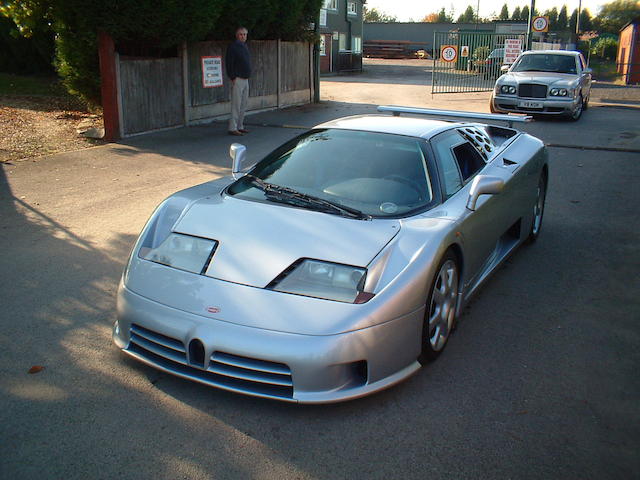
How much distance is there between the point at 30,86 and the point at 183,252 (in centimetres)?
1607

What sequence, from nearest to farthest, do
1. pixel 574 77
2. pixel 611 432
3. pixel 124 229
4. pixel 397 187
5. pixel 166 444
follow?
pixel 166 444
pixel 611 432
pixel 397 187
pixel 124 229
pixel 574 77

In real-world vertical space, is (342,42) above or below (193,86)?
above

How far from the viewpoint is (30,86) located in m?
17.9

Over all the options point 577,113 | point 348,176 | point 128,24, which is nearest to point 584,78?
point 577,113

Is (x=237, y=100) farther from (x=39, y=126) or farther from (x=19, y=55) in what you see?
(x=19, y=55)

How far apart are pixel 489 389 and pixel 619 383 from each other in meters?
0.80

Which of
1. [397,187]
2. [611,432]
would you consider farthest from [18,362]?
[611,432]

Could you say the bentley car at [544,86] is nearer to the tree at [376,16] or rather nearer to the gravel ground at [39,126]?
the gravel ground at [39,126]

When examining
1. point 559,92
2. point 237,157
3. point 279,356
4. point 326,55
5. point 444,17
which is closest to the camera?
point 279,356

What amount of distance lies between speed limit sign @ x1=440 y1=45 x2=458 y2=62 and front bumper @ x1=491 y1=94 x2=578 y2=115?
6721 millimetres

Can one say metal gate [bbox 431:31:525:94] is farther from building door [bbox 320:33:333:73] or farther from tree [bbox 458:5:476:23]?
tree [bbox 458:5:476:23]

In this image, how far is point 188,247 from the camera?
3.98m

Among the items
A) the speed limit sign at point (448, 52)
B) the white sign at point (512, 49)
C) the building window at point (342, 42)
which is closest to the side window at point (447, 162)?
the speed limit sign at point (448, 52)

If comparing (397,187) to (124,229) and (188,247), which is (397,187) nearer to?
(188,247)
